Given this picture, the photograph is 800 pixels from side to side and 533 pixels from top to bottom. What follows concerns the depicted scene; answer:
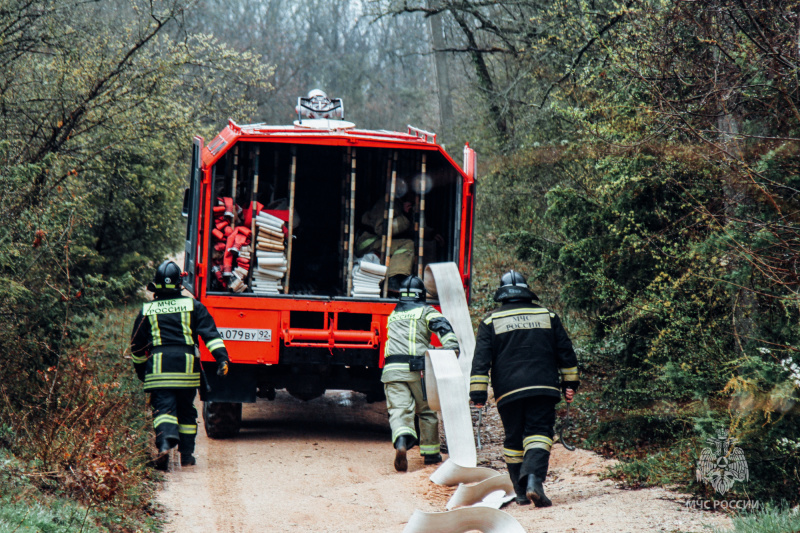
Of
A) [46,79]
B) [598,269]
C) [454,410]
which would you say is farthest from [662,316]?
[46,79]

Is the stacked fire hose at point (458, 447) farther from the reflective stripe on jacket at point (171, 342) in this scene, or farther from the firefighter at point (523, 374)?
the reflective stripe on jacket at point (171, 342)

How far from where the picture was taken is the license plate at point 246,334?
7.68 meters

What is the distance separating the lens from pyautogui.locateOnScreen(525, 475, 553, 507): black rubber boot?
5.60m

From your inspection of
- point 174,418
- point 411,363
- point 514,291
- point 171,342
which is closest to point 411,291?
point 411,363

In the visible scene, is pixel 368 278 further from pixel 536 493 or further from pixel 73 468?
pixel 73 468

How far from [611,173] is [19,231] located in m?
5.26

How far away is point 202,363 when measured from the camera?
7.79 m

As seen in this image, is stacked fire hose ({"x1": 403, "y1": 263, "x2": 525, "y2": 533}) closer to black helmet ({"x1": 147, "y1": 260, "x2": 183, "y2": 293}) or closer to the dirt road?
the dirt road

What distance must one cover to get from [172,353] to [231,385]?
3.30ft

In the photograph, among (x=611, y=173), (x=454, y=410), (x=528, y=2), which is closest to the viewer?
(x=454, y=410)

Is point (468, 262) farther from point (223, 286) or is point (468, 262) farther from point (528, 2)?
point (528, 2)

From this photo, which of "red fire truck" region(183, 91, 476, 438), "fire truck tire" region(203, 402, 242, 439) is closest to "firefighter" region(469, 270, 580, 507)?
"red fire truck" region(183, 91, 476, 438)

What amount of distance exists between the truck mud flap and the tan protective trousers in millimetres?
1390

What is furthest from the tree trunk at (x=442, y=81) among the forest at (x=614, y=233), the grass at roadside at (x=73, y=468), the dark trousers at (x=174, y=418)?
the grass at roadside at (x=73, y=468)
